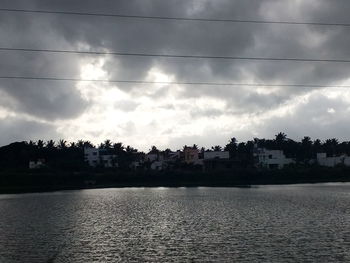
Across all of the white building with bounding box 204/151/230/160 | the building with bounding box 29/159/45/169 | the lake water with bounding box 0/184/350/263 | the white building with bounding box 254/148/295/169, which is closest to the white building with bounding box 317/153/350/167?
the white building with bounding box 254/148/295/169

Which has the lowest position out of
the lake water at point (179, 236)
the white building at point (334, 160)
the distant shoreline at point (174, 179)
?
the lake water at point (179, 236)

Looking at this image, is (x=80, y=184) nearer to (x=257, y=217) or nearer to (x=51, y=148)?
(x=51, y=148)

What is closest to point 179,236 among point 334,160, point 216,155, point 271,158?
point 216,155

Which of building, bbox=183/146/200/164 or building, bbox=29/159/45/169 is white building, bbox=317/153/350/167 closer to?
building, bbox=183/146/200/164

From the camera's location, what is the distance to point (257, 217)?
4834cm

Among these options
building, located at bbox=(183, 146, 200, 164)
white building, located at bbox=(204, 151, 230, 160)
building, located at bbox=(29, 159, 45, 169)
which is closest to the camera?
building, located at bbox=(29, 159, 45, 169)

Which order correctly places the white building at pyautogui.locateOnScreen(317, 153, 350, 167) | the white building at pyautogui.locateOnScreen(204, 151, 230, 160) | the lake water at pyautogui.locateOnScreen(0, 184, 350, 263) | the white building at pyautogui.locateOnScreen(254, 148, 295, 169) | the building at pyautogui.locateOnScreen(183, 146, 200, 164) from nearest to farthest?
the lake water at pyautogui.locateOnScreen(0, 184, 350, 263)
the white building at pyautogui.locateOnScreen(317, 153, 350, 167)
the white building at pyautogui.locateOnScreen(204, 151, 230, 160)
the white building at pyautogui.locateOnScreen(254, 148, 295, 169)
the building at pyautogui.locateOnScreen(183, 146, 200, 164)

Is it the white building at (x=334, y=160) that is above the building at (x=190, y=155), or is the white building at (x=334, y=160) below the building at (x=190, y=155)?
below

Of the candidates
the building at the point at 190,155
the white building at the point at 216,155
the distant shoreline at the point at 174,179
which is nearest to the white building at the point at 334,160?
the distant shoreline at the point at 174,179

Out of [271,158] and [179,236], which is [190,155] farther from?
[179,236]

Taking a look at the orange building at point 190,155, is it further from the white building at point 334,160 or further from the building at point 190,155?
the white building at point 334,160

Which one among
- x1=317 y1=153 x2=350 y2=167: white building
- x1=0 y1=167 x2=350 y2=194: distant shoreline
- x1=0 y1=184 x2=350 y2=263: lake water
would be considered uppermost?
x1=317 y1=153 x2=350 y2=167: white building

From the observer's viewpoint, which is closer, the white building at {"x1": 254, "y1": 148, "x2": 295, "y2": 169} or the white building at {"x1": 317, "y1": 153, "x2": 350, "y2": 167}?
the white building at {"x1": 317, "y1": 153, "x2": 350, "y2": 167}

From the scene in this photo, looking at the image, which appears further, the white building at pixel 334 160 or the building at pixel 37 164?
the white building at pixel 334 160
